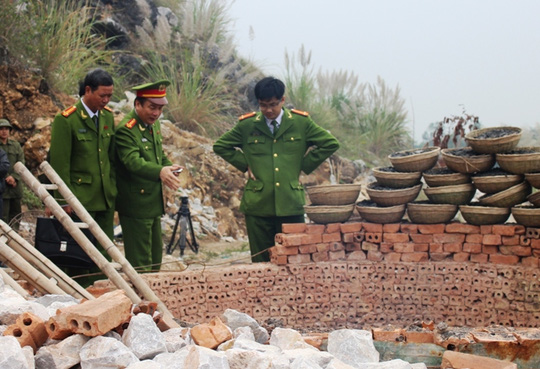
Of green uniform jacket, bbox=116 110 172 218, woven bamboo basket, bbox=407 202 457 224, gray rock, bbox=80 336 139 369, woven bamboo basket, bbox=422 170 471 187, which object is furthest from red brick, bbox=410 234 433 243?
gray rock, bbox=80 336 139 369

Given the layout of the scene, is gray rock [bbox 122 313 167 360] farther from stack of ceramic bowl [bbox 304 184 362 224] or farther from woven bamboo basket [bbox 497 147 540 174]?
woven bamboo basket [bbox 497 147 540 174]

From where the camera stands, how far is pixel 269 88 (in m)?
5.58

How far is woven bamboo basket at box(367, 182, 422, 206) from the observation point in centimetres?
568

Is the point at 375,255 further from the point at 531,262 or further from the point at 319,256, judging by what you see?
the point at 531,262

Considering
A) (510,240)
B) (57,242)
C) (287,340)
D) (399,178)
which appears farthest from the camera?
(399,178)

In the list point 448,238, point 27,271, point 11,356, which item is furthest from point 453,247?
point 11,356

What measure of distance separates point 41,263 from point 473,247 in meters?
3.36

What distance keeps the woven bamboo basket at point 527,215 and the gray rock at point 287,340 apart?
261 cm

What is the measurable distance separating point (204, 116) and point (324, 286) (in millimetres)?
6505

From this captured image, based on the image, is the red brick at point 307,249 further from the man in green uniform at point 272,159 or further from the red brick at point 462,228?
the red brick at point 462,228

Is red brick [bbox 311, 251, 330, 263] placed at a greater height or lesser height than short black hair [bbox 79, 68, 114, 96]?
lesser

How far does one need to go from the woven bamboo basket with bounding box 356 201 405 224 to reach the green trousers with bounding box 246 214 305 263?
567 mm

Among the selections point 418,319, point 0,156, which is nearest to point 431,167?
point 418,319

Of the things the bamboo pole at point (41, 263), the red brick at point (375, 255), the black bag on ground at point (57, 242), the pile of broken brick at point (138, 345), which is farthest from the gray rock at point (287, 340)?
the red brick at point (375, 255)
